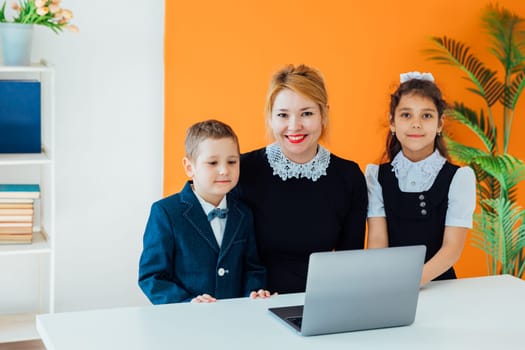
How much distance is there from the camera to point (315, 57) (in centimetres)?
464

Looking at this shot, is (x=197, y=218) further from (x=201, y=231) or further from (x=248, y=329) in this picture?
(x=248, y=329)

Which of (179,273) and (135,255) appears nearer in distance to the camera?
(179,273)

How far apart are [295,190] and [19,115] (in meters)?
1.60

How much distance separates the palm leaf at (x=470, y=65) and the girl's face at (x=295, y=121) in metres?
1.95

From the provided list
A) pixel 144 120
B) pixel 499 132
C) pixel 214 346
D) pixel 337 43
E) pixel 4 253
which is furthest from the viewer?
pixel 499 132

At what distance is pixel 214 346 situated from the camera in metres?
2.12

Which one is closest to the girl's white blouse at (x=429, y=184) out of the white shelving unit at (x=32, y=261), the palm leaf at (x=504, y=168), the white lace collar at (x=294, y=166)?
the white lace collar at (x=294, y=166)

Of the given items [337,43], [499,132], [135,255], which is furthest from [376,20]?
[135,255]

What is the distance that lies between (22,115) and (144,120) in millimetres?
686

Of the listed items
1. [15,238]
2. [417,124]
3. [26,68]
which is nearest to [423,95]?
[417,124]

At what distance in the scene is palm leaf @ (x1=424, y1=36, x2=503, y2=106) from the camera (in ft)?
15.3

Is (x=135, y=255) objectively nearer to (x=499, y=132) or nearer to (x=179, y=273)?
(x=179, y=273)

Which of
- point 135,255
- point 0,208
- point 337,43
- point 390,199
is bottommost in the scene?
point 135,255

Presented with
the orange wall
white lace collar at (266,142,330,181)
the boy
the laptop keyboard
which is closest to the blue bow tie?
the boy
